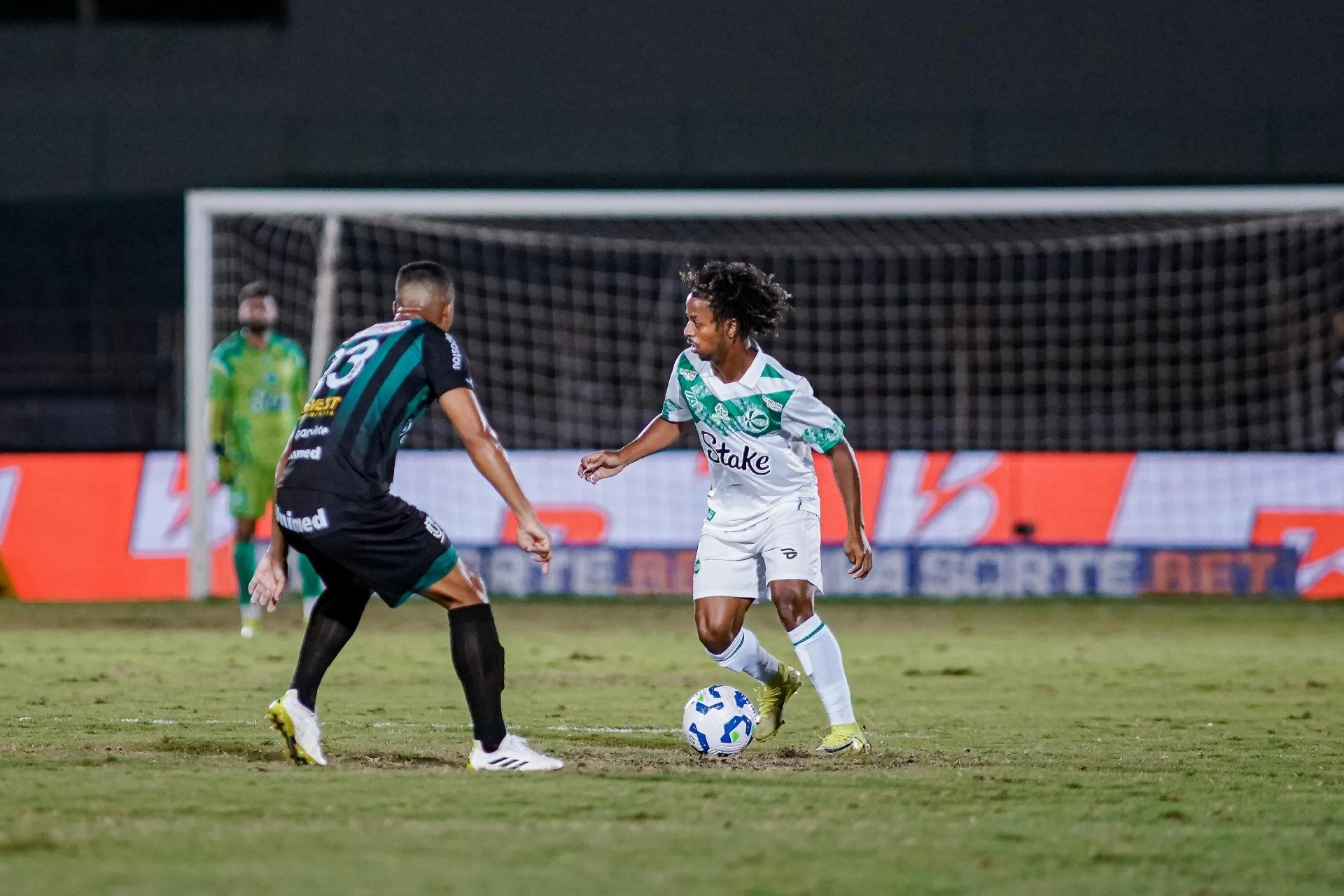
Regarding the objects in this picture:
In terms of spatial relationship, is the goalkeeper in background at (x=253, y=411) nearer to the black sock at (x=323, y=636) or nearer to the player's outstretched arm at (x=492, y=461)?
the black sock at (x=323, y=636)

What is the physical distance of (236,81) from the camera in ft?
98.0

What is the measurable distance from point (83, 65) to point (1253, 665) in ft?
79.0

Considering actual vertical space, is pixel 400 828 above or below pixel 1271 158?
below

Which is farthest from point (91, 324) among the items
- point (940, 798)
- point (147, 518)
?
point (940, 798)

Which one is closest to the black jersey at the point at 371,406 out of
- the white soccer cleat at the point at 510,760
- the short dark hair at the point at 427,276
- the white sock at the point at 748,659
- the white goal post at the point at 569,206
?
the short dark hair at the point at 427,276

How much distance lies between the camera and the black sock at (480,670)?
237 inches

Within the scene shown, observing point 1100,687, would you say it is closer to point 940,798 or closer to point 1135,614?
point 940,798

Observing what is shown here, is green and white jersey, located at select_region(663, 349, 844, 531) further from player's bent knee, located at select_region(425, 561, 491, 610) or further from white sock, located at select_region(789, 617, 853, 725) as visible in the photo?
player's bent knee, located at select_region(425, 561, 491, 610)

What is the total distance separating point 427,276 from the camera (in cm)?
632

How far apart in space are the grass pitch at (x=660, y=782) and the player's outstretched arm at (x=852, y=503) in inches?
29.2

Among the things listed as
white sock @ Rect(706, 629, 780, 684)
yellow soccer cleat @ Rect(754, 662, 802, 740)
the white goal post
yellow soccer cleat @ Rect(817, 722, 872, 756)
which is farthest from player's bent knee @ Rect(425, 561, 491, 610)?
the white goal post

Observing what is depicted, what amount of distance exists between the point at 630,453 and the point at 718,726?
46.9 inches

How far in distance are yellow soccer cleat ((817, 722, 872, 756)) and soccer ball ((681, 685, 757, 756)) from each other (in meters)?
0.29

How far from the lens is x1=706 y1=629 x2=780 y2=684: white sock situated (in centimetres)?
714
